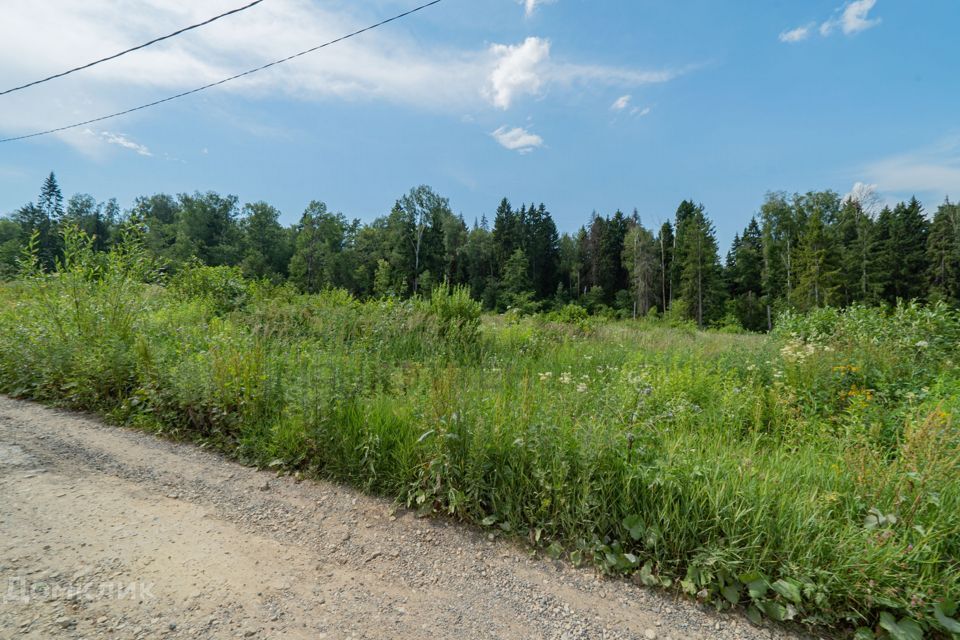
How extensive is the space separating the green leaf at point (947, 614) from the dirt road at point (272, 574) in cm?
76

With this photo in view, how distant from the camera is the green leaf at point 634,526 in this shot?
7.91 ft

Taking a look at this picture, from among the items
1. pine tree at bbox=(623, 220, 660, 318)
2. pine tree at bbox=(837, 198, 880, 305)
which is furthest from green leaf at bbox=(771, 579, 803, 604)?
pine tree at bbox=(837, 198, 880, 305)

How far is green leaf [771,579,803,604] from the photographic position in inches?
78.4

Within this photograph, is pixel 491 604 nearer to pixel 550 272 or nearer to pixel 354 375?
pixel 354 375

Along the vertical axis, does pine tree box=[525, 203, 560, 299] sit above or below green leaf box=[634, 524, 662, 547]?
above

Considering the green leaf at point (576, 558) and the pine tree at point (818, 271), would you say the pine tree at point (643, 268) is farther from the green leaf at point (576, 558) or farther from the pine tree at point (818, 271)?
the green leaf at point (576, 558)

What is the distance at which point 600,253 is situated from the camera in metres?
56.2

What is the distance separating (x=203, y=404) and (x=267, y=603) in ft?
9.52

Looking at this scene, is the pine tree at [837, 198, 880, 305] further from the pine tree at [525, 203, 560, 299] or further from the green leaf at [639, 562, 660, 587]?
the green leaf at [639, 562, 660, 587]

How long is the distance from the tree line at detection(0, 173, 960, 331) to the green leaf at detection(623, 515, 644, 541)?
29962 millimetres

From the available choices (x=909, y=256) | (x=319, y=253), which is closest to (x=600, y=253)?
(x=909, y=256)

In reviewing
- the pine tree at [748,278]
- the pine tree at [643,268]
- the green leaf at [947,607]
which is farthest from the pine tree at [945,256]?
the green leaf at [947,607]

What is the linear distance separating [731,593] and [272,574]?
250cm

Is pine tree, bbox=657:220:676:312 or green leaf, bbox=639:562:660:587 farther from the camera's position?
pine tree, bbox=657:220:676:312
